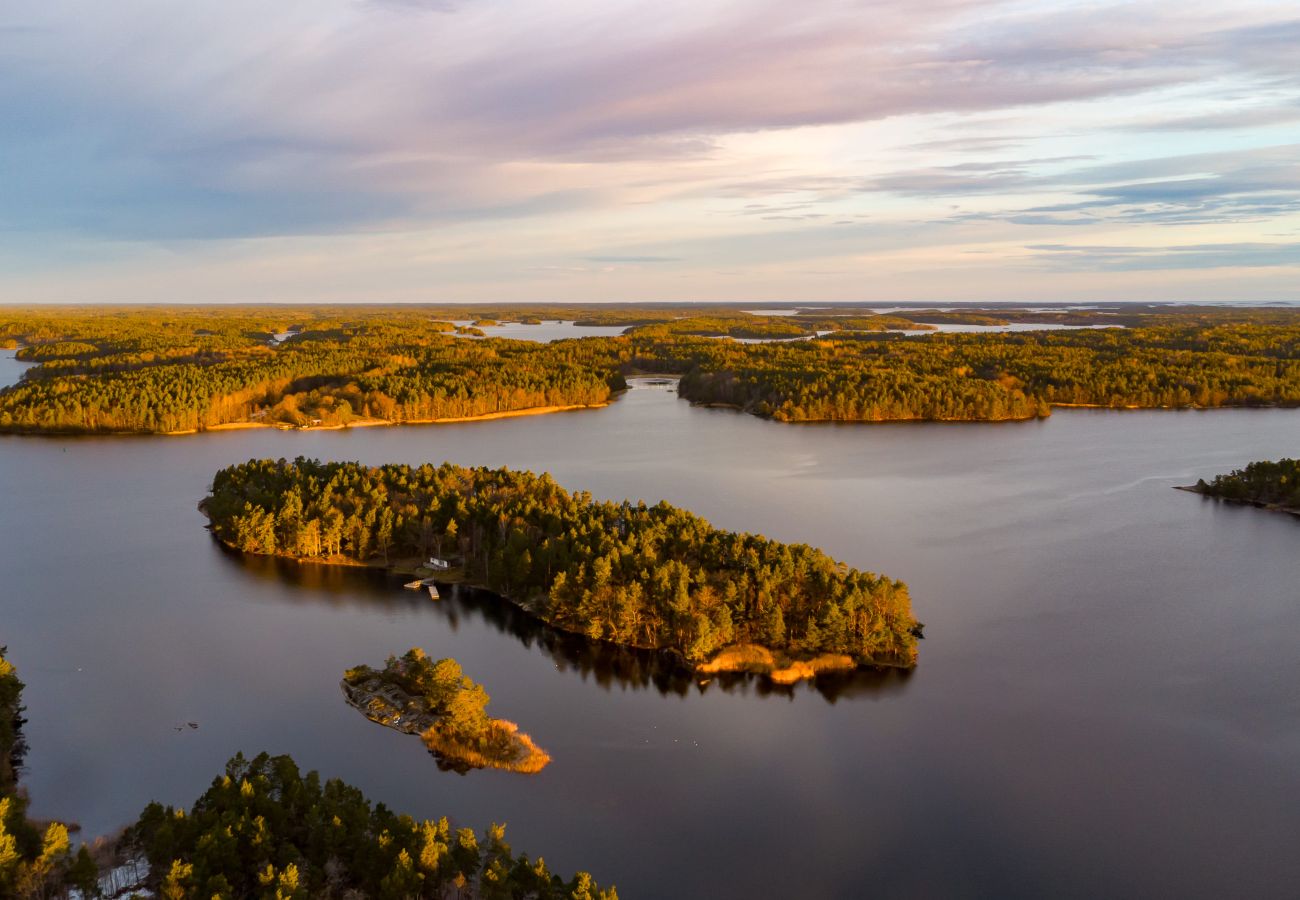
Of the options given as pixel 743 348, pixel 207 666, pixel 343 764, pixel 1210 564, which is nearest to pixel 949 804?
pixel 343 764

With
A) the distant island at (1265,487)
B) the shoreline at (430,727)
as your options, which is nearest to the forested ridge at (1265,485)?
the distant island at (1265,487)

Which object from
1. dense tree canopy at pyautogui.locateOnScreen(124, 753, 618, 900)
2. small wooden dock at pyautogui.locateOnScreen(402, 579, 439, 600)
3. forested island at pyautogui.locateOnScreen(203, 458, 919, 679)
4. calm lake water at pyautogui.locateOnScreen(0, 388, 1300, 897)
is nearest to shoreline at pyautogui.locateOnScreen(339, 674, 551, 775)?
calm lake water at pyautogui.locateOnScreen(0, 388, 1300, 897)

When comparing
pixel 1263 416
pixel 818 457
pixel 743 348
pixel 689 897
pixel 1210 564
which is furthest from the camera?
pixel 743 348

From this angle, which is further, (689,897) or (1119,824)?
(1119,824)

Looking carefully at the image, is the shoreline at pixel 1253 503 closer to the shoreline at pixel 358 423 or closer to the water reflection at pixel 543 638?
the water reflection at pixel 543 638

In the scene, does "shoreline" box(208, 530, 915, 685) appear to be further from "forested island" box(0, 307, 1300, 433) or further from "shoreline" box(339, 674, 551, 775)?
"forested island" box(0, 307, 1300, 433)

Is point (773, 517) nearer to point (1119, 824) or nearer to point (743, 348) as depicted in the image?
point (1119, 824)

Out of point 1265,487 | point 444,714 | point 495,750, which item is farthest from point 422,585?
point 1265,487
